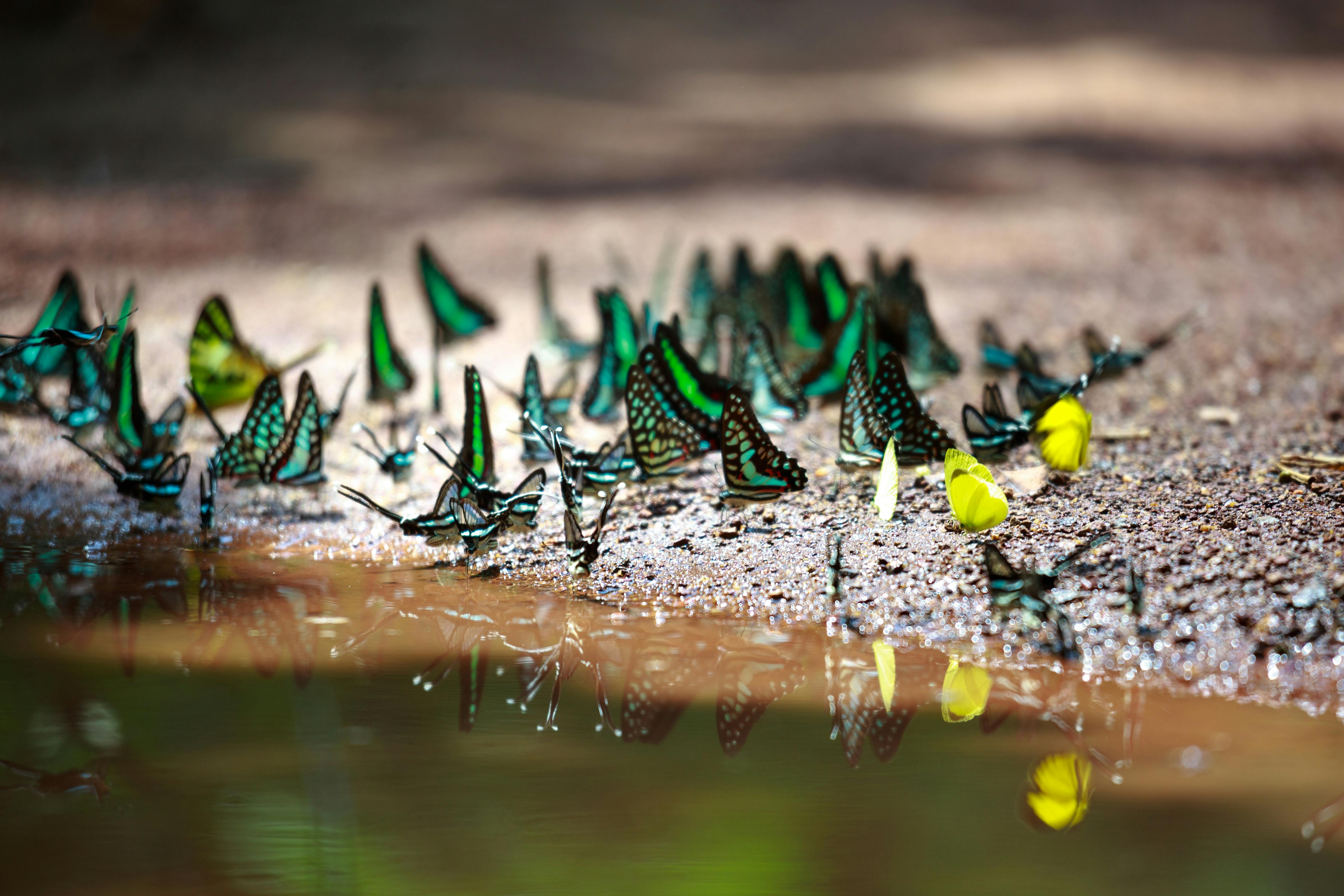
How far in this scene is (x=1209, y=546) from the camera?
2309mm

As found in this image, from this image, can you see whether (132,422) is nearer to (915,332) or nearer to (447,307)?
(447,307)

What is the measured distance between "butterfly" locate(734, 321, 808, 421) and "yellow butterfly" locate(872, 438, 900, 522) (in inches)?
25.7

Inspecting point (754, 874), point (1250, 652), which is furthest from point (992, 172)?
point (754, 874)

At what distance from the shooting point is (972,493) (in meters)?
2.39

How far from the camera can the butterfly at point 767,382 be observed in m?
3.18

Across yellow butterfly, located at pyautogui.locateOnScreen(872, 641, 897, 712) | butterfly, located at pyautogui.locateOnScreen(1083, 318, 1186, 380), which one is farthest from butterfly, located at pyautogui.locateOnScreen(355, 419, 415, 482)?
butterfly, located at pyautogui.locateOnScreen(1083, 318, 1186, 380)

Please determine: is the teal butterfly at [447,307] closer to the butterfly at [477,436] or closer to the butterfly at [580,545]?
the butterfly at [477,436]


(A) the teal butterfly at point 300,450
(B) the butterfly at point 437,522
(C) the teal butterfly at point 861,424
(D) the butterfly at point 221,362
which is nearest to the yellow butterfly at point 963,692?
(C) the teal butterfly at point 861,424

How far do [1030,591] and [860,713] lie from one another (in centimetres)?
54

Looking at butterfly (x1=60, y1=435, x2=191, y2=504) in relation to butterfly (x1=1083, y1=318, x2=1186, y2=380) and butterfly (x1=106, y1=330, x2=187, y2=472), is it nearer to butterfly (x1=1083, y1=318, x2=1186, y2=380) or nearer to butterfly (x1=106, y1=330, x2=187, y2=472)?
butterfly (x1=106, y1=330, x2=187, y2=472)

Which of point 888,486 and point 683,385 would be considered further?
point 683,385

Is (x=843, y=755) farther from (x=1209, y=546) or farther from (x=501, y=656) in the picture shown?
(x=1209, y=546)

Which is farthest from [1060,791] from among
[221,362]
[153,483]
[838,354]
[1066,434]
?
[221,362]

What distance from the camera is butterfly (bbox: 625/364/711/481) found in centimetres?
269
